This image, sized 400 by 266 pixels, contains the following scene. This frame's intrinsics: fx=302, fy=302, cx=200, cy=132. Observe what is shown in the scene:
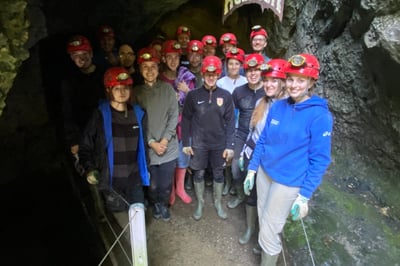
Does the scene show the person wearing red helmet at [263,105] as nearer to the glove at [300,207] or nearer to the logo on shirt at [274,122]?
the logo on shirt at [274,122]

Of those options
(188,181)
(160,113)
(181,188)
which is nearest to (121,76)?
(160,113)

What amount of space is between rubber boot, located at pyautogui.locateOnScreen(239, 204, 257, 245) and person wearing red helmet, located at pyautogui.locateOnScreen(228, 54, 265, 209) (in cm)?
59

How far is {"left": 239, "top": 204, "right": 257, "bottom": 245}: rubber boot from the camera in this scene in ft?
13.4

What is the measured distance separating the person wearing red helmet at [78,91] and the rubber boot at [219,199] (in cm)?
212

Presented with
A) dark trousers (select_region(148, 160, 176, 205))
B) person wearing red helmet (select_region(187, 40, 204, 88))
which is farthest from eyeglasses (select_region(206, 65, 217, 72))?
dark trousers (select_region(148, 160, 176, 205))

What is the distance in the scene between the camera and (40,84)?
7262 millimetres

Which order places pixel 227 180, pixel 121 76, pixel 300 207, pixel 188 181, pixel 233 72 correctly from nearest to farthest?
pixel 300 207
pixel 121 76
pixel 233 72
pixel 227 180
pixel 188 181

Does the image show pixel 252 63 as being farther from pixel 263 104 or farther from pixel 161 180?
pixel 161 180

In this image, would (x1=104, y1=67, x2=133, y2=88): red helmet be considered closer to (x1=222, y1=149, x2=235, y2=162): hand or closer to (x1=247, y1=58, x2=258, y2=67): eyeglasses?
(x1=247, y1=58, x2=258, y2=67): eyeglasses

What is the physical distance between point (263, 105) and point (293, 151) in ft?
3.11

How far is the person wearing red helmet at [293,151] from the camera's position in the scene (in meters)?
2.80

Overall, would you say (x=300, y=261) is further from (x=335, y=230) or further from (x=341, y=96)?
(x=341, y=96)

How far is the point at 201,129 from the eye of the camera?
4.37m

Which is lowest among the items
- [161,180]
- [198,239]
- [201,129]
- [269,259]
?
[198,239]
